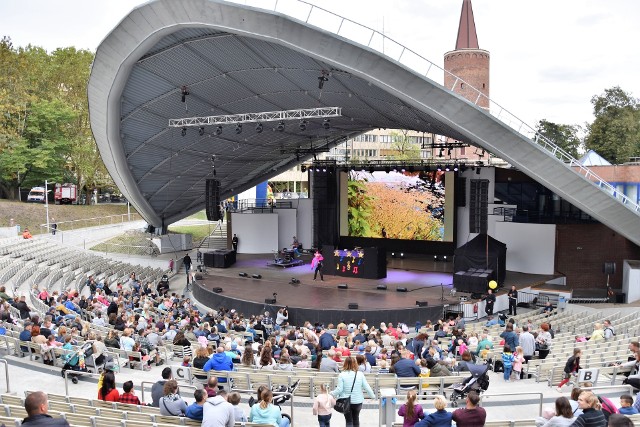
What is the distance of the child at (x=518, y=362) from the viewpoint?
37.5 ft

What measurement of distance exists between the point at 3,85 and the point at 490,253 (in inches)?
1692

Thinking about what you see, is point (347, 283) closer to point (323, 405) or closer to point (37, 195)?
point (323, 405)

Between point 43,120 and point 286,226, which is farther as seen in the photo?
point 43,120

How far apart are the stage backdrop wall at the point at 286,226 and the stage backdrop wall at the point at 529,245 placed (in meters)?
14.4

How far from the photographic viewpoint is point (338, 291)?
26.8 meters

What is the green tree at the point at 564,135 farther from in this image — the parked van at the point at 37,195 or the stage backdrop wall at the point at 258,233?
the parked van at the point at 37,195

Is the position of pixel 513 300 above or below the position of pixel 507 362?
below

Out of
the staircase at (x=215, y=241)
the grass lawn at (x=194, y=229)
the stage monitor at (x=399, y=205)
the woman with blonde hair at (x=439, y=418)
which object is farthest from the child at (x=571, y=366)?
the grass lawn at (x=194, y=229)

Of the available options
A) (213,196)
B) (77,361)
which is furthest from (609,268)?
(77,361)

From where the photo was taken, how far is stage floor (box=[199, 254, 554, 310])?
24297 millimetres

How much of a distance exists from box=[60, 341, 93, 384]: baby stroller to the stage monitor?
2596 cm

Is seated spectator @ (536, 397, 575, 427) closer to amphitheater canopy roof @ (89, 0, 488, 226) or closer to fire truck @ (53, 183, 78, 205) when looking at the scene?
amphitheater canopy roof @ (89, 0, 488, 226)

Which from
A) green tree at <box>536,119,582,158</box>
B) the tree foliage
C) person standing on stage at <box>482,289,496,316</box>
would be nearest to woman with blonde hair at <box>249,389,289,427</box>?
person standing on stage at <box>482,289,496,316</box>

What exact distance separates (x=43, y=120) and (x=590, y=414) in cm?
5426
